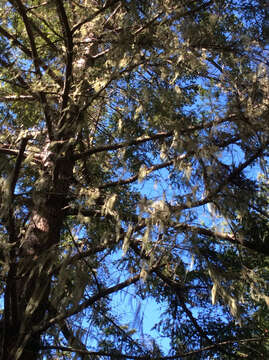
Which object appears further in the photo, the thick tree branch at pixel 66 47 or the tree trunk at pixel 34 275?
the thick tree branch at pixel 66 47

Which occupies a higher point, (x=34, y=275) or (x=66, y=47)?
(x=66, y=47)

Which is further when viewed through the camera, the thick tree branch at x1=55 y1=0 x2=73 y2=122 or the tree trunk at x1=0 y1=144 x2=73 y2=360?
the thick tree branch at x1=55 y1=0 x2=73 y2=122

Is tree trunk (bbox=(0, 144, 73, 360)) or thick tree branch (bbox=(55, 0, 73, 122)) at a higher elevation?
thick tree branch (bbox=(55, 0, 73, 122))

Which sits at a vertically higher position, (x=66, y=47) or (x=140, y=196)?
(x=66, y=47)

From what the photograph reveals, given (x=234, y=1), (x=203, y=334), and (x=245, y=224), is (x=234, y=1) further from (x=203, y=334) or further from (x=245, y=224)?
(x=203, y=334)

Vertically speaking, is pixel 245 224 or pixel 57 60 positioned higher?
pixel 57 60

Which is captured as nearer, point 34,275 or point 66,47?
point 34,275

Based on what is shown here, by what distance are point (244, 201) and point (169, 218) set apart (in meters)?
0.53

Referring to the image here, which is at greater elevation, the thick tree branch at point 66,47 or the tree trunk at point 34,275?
the thick tree branch at point 66,47

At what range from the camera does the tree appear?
261cm

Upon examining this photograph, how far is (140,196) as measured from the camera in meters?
3.34

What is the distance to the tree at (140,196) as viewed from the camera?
2.61 m

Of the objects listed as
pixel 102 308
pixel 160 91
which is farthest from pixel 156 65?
pixel 102 308

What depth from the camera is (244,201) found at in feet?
8.89
